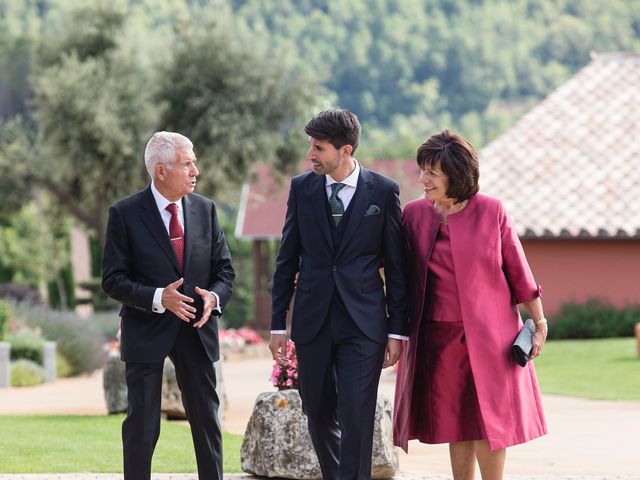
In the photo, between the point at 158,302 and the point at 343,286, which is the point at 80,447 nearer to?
the point at 158,302

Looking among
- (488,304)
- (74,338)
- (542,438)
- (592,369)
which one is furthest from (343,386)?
(74,338)

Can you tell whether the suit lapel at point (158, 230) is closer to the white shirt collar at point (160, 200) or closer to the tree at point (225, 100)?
the white shirt collar at point (160, 200)

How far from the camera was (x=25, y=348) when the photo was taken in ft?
67.2

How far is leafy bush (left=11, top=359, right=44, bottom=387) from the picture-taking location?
1966 cm

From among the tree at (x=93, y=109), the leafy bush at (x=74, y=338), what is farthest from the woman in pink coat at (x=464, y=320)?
the tree at (x=93, y=109)

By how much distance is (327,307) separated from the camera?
6402mm

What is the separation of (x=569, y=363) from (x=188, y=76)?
13.5 m

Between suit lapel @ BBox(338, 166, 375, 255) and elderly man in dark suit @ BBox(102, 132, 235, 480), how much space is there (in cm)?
66

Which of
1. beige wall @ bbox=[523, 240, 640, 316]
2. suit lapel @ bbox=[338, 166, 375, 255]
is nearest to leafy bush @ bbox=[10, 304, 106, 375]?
beige wall @ bbox=[523, 240, 640, 316]

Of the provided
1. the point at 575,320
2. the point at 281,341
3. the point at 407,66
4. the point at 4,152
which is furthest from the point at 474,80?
the point at 281,341

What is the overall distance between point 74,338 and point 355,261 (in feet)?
53.3

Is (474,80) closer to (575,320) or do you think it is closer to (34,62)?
(34,62)

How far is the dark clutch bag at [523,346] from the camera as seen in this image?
246 inches

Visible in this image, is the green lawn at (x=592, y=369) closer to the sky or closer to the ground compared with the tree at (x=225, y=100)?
closer to the ground
